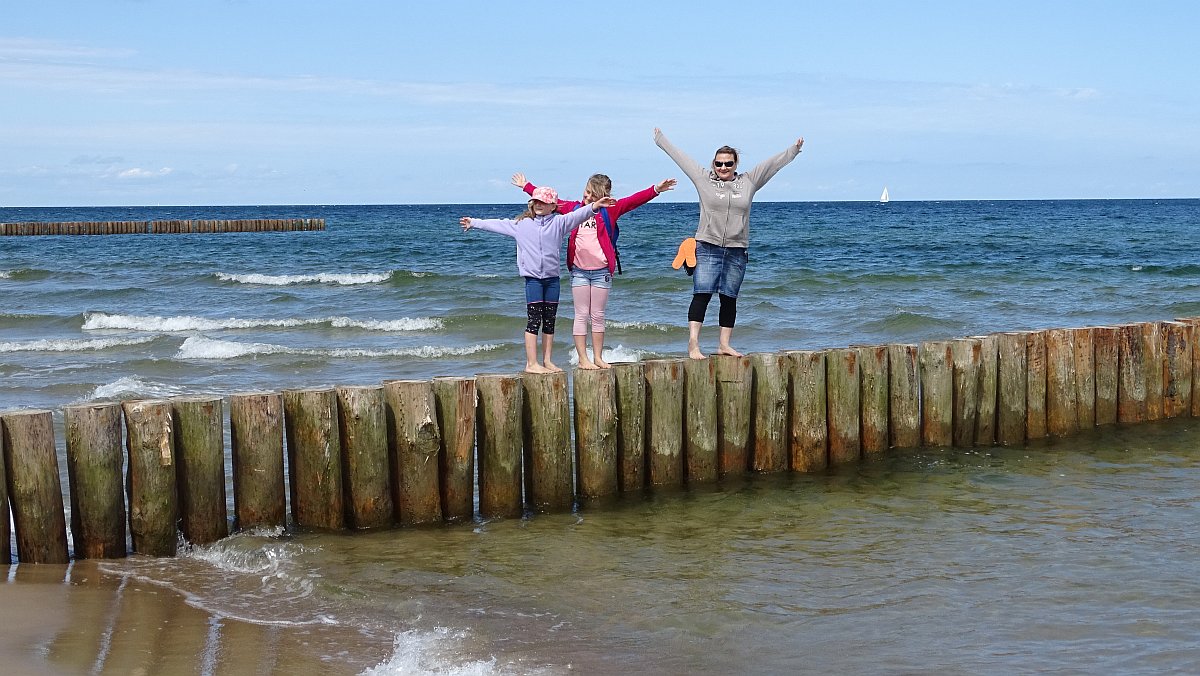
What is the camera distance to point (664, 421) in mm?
8578

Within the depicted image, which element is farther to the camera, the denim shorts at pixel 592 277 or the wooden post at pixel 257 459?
the denim shorts at pixel 592 277

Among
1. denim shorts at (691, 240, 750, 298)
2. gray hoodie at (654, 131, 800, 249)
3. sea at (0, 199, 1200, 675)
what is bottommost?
sea at (0, 199, 1200, 675)

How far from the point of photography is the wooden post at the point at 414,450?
24.9 ft

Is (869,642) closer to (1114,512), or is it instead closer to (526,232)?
(1114,512)

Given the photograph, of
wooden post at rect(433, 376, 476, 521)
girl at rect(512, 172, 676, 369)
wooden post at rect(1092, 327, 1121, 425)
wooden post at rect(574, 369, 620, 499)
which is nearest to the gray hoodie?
girl at rect(512, 172, 676, 369)

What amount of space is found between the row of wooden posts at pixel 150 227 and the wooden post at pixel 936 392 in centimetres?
6281

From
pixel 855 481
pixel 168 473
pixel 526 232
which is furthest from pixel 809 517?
pixel 168 473

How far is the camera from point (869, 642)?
5.82 m

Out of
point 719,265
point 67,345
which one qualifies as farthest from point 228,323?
point 719,265

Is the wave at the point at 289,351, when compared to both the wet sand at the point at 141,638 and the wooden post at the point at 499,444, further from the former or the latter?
the wet sand at the point at 141,638

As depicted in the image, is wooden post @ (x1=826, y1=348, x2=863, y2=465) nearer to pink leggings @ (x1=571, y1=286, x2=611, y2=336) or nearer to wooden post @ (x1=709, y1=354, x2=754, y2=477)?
wooden post @ (x1=709, y1=354, x2=754, y2=477)

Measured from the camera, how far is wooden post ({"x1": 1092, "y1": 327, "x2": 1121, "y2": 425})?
10.5m

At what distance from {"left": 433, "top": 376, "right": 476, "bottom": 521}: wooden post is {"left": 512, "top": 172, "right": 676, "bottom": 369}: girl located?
3.66 ft

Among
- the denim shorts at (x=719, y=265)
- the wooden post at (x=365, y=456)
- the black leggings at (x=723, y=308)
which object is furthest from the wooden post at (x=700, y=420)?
the wooden post at (x=365, y=456)
